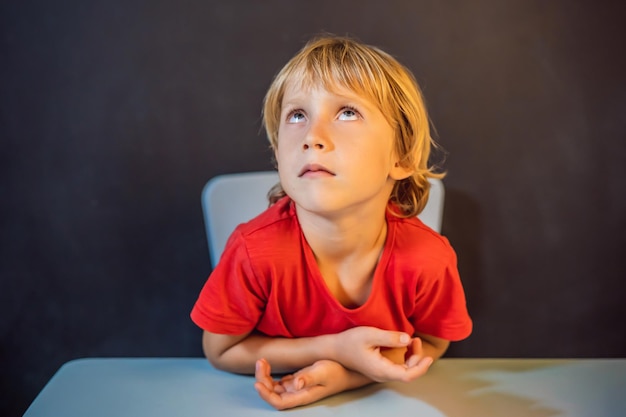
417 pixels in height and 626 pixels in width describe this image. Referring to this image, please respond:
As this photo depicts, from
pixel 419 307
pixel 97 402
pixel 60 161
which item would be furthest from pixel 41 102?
pixel 419 307

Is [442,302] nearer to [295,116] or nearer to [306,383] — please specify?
[306,383]

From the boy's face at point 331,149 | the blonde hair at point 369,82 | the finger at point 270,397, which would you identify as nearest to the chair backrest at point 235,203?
the blonde hair at point 369,82

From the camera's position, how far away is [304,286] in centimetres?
103

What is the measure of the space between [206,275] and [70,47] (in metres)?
0.58

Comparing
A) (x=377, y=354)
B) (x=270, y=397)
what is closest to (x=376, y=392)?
(x=377, y=354)

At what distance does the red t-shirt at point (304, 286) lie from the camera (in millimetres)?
1011

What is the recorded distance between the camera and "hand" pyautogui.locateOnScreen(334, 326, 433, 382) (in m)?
0.88

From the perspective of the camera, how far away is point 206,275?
1.55 metres

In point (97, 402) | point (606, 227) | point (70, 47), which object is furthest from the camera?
point (606, 227)

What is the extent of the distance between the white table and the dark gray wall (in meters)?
0.59

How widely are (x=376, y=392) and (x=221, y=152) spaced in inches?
29.0

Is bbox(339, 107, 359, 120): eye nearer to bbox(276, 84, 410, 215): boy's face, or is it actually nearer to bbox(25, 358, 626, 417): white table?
bbox(276, 84, 410, 215): boy's face

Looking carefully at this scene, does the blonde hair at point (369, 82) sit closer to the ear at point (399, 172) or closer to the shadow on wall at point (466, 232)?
the ear at point (399, 172)

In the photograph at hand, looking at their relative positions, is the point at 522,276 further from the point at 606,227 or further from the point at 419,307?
the point at 419,307
